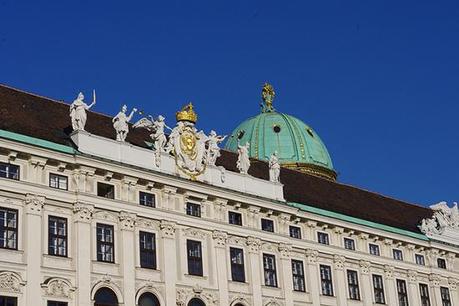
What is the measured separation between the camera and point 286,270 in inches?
2116

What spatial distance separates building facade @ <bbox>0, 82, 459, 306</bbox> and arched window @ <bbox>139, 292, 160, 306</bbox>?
78 mm

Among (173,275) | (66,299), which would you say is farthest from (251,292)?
(66,299)

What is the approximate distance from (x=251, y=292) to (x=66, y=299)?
12.6 meters

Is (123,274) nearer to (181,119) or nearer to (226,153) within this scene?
(181,119)

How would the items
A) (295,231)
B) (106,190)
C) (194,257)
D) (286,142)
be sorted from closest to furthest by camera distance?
(106,190) → (194,257) → (295,231) → (286,142)

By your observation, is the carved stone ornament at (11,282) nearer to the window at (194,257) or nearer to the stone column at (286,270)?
the window at (194,257)

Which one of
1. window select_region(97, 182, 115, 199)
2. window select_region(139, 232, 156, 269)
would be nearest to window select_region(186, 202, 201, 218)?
window select_region(139, 232, 156, 269)

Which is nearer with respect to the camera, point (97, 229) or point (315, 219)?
point (97, 229)

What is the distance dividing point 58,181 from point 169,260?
7492 millimetres

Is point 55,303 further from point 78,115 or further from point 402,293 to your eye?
point 402,293

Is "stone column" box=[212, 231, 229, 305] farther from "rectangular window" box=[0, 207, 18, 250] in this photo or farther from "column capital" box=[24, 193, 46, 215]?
"rectangular window" box=[0, 207, 18, 250]

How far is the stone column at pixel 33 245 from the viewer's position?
4081 cm

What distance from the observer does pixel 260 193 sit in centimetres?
5381

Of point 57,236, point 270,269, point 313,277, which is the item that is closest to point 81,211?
point 57,236
